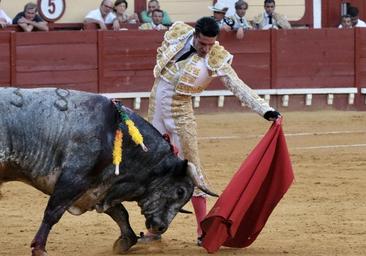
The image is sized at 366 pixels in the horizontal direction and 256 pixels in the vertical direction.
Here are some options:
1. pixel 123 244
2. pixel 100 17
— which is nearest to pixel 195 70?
pixel 123 244

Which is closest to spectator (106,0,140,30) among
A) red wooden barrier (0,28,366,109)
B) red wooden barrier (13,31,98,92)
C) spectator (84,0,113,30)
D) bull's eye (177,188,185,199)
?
spectator (84,0,113,30)

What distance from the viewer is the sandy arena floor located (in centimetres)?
668

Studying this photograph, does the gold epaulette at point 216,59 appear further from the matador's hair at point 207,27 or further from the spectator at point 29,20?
the spectator at point 29,20

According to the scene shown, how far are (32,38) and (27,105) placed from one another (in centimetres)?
758

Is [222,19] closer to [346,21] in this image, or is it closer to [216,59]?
[346,21]

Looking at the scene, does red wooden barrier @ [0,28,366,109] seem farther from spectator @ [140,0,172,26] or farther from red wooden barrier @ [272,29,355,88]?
spectator @ [140,0,172,26]

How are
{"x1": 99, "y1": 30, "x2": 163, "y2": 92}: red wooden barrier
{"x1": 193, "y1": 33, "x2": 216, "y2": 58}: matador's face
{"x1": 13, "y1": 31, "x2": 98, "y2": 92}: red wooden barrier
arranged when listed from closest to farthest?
{"x1": 193, "y1": 33, "x2": 216, "y2": 58}: matador's face < {"x1": 13, "y1": 31, "x2": 98, "y2": 92}: red wooden barrier < {"x1": 99, "y1": 30, "x2": 163, "y2": 92}: red wooden barrier

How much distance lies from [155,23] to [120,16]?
0.41m

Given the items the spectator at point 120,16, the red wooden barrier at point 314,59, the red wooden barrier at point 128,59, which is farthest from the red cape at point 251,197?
the red wooden barrier at point 314,59

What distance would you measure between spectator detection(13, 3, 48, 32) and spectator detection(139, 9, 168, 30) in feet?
3.82

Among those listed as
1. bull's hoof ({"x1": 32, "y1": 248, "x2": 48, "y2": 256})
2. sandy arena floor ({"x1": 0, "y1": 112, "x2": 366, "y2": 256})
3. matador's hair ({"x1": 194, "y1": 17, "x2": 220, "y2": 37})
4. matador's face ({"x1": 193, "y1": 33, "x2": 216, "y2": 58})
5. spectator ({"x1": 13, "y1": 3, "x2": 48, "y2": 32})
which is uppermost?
matador's hair ({"x1": 194, "y1": 17, "x2": 220, "y2": 37})

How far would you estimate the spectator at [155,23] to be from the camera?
14.1 meters

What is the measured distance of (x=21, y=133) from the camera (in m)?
Result: 6.01

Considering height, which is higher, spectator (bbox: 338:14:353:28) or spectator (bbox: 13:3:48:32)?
spectator (bbox: 13:3:48:32)
